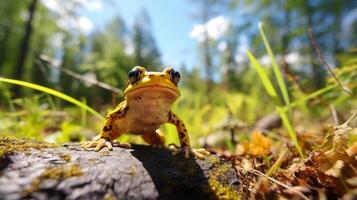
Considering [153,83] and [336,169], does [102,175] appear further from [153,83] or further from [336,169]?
[336,169]

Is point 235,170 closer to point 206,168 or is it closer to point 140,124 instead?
point 206,168

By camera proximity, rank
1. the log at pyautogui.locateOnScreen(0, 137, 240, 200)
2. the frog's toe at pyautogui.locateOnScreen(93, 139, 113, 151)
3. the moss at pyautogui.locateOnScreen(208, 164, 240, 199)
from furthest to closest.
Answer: the frog's toe at pyautogui.locateOnScreen(93, 139, 113, 151)
the moss at pyautogui.locateOnScreen(208, 164, 240, 199)
the log at pyautogui.locateOnScreen(0, 137, 240, 200)

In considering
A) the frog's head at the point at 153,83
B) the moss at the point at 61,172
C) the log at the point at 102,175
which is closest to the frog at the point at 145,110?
the frog's head at the point at 153,83

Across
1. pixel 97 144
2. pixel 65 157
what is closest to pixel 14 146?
pixel 65 157

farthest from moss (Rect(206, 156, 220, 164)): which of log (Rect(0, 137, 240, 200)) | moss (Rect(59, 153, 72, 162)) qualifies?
moss (Rect(59, 153, 72, 162))

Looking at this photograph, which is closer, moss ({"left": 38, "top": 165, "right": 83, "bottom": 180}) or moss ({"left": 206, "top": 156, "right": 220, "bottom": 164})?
A: moss ({"left": 38, "top": 165, "right": 83, "bottom": 180})

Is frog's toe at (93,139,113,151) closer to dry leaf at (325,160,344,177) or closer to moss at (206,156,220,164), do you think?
moss at (206,156,220,164)
